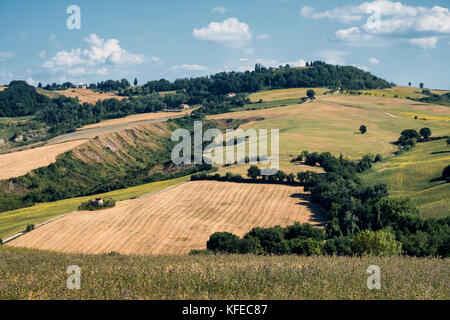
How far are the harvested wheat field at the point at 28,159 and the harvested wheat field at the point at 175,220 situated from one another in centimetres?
3371

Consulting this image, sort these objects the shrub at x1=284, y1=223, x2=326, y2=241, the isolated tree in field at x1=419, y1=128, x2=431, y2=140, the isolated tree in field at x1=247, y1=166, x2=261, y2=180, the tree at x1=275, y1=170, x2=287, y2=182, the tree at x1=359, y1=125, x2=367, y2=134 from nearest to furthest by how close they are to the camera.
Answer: the shrub at x1=284, y1=223, x2=326, y2=241 → the tree at x1=275, y1=170, x2=287, y2=182 → the isolated tree in field at x1=247, y1=166, x2=261, y2=180 → the isolated tree in field at x1=419, y1=128, x2=431, y2=140 → the tree at x1=359, y1=125, x2=367, y2=134

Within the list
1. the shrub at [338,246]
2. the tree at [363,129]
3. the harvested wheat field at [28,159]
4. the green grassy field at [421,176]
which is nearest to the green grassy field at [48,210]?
the harvested wheat field at [28,159]

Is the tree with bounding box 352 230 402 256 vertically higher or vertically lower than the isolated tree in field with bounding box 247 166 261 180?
higher

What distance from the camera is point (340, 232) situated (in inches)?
1820

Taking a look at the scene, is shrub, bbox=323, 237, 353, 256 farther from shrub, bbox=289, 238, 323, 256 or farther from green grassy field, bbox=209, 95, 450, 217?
green grassy field, bbox=209, 95, 450, 217

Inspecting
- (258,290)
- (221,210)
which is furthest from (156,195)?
(258,290)

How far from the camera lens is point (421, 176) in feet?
226

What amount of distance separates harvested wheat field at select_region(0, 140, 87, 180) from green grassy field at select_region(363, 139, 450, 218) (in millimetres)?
67560

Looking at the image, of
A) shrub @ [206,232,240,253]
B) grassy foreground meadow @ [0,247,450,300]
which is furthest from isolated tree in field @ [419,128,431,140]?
grassy foreground meadow @ [0,247,450,300]

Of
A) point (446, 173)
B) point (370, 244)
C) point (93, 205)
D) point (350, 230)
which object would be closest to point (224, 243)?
point (370, 244)

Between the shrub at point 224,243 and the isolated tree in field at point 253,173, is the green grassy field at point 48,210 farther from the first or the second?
the shrub at point 224,243

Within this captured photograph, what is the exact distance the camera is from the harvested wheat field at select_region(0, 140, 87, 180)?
86019 mm

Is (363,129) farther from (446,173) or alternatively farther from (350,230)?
(350,230)

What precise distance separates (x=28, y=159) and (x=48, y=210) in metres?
35.5
